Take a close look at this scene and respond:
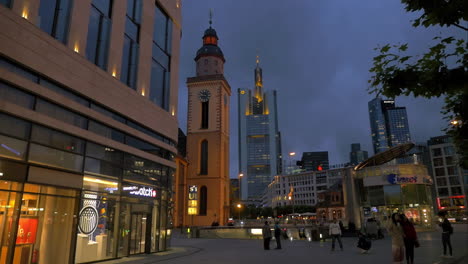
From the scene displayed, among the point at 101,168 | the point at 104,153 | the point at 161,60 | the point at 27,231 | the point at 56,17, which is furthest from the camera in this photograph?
the point at 161,60

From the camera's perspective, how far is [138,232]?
1825cm

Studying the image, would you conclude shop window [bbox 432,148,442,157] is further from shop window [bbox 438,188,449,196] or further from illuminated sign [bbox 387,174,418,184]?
illuminated sign [bbox 387,174,418,184]

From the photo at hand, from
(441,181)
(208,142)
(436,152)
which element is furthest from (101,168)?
(436,152)

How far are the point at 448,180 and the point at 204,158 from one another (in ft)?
242

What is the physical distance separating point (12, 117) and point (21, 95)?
2.87 ft

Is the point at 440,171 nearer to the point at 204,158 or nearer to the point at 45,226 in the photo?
the point at 204,158

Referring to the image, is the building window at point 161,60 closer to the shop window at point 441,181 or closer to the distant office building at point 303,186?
the shop window at point 441,181

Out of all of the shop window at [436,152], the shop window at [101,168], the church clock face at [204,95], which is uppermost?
the church clock face at [204,95]

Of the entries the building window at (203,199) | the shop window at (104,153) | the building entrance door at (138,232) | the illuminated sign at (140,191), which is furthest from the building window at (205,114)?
the shop window at (104,153)

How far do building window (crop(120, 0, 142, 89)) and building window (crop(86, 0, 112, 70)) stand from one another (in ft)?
5.00

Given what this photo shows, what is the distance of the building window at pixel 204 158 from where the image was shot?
200 feet

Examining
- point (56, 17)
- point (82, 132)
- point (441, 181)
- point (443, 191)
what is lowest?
point (82, 132)

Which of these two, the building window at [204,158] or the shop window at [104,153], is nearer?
the shop window at [104,153]

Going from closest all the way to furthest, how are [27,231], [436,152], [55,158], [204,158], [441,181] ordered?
[27,231] < [55,158] < [204,158] < [441,181] < [436,152]
